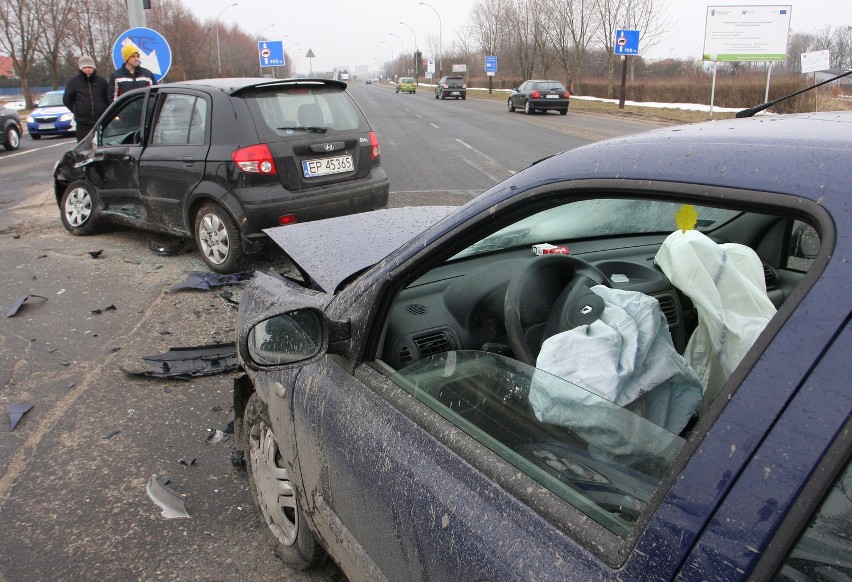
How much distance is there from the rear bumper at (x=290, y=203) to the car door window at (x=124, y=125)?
1930 millimetres

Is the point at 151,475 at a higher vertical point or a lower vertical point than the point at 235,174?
lower

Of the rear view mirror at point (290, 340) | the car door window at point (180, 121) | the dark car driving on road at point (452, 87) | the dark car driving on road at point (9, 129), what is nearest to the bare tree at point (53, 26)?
the dark car driving on road at point (452, 87)

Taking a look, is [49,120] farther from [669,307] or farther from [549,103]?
[669,307]

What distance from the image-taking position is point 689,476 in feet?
3.49

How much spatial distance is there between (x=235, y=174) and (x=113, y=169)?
6.97 feet

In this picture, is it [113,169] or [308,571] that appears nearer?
[308,571]

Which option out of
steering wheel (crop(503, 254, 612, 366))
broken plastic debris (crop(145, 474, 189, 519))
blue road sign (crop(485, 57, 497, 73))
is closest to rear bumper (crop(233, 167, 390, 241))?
broken plastic debris (crop(145, 474, 189, 519))

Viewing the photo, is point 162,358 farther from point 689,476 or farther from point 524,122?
point 524,122

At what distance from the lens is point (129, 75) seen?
10297 mm

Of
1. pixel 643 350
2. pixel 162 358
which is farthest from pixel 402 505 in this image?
pixel 162 358

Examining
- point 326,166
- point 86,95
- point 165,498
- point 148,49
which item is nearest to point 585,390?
point 165,498

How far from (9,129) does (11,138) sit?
264 mm

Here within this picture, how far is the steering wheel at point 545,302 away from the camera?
1.94m

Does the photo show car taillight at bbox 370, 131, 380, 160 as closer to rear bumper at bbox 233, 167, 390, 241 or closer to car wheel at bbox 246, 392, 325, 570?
rear bumper at bbox 233, 167, 390, 241
